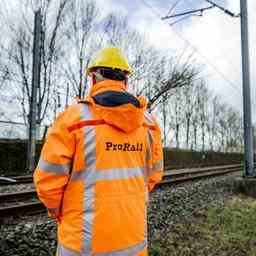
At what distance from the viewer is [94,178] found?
2207mm

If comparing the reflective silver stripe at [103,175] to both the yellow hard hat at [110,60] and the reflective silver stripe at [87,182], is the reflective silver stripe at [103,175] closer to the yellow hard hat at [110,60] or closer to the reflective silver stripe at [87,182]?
the reflective silver stripe at [87,182]

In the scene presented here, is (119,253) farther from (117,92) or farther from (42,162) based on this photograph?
(117,92)

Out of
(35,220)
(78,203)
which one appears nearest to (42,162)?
(78,203)

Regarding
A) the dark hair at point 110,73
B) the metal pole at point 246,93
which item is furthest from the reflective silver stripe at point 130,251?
the metal pole at point 246,93

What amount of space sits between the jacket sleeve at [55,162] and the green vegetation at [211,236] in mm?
2989

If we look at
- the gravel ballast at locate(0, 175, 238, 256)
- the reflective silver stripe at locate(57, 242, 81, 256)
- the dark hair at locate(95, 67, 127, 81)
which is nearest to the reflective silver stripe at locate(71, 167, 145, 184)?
the reflective silver stripe at locate(57, 242, 81, 256)

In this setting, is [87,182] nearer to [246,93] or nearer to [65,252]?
[65,252]

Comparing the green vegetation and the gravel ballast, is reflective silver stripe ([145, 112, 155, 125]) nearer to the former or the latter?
the gravel ballast

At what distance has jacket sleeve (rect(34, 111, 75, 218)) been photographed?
7.04 ft

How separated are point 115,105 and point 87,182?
498mm

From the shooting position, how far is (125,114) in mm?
2309

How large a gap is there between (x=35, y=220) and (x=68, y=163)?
438 centimetres

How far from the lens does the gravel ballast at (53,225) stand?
435cm

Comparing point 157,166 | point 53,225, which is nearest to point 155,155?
point 157,166
